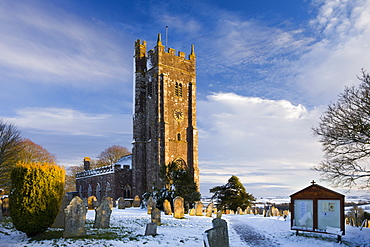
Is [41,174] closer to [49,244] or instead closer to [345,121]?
[49,244]

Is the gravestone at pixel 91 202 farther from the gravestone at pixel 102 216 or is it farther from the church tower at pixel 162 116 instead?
the gravestone at pixel 102 216

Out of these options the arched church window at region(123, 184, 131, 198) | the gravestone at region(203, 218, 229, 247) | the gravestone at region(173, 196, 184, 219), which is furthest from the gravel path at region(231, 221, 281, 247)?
the arched church window at region(123, 184, 131, 198)

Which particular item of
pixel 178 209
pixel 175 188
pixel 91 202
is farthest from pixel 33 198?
pixel 175 188

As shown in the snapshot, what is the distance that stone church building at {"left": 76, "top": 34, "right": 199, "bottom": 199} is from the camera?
3988 centimetres

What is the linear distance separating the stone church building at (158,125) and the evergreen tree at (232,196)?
10.4 ft

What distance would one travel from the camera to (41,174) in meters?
12.4

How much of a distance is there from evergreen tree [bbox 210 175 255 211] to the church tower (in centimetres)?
318

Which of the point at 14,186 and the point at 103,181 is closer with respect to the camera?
the point at 14,186

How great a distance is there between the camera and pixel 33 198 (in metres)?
12.2

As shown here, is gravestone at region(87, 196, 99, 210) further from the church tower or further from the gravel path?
the gravel path

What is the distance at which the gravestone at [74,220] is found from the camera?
472 inches

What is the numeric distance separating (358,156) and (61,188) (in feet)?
43.2

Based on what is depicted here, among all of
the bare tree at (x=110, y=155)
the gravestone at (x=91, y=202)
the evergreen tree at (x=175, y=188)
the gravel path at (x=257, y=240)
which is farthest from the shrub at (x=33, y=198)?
the bare tree at (x=110, y=155)

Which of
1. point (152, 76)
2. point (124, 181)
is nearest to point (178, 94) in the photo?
point (152, 76)
